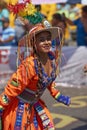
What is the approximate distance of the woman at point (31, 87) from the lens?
13.6 ft

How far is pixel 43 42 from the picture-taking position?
168 inches

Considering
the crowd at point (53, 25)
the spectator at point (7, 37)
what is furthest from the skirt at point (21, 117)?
the spectator at point (7, 37)

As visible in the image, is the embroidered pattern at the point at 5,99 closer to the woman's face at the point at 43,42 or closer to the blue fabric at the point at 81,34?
the woman's face at the point at 43,42

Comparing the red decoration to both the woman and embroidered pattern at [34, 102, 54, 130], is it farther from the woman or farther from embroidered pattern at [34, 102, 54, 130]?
embroidered pattern at [34, 102, 54, 130]

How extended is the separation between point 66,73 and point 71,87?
0.49 metres

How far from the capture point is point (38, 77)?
4.21 metres

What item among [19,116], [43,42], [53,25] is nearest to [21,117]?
[19,116]

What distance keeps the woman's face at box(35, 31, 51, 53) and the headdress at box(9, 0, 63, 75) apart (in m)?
0.05

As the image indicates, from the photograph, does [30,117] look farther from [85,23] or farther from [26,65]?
[85,23]

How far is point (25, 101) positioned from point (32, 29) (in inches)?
26.9

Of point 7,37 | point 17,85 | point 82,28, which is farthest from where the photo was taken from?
point 7,37

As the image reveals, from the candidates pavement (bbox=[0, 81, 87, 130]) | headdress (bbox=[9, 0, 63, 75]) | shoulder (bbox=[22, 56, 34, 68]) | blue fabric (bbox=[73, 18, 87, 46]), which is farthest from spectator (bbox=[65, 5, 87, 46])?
shoulder (bbox=[22, 56, 34, 68])

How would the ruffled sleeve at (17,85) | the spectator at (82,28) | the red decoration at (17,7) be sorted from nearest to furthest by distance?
1. the ruffled sleeve at (17,85)
2. the red decoration at (17,7)
3. the spectator at (82,28)

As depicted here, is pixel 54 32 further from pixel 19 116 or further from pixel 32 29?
pixel 19 116
